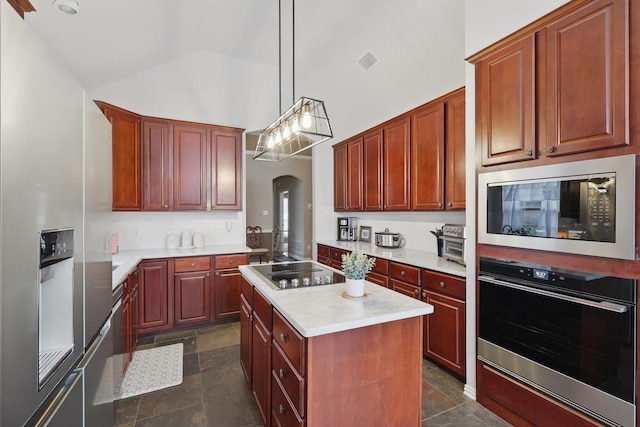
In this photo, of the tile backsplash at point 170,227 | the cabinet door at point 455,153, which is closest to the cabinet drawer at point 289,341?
the cabinet door at point 455,153

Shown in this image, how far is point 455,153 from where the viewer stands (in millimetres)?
2797

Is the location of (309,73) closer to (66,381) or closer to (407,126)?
(407,126)

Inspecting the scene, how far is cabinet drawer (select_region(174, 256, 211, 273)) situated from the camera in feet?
11.1

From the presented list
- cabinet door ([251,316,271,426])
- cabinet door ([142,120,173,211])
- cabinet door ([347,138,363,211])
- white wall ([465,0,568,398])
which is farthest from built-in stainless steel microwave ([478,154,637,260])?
cabinet door ([142,120,173,211])

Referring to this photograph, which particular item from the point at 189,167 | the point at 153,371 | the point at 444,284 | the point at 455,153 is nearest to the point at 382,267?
the point at 444,284

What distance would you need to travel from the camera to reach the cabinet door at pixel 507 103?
1.83 metres

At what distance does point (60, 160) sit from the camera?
923 millimetres

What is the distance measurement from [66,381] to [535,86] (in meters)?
2.66

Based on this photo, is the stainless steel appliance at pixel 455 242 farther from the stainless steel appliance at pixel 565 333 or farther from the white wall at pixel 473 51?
the stainless steel appliance at pixel 565 333

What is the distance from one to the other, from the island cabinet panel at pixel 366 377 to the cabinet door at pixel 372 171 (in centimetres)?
256

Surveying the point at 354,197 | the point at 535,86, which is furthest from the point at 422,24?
the point at 354,197

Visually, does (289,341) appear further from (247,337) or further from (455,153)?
(455,153)

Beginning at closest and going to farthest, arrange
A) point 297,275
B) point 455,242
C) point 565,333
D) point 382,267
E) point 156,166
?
point 565,333, point 297,275, point 455,242, point 382,267, point 156,166

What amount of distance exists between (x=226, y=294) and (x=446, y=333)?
98.0 inches
